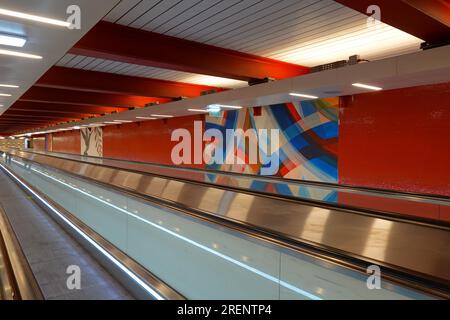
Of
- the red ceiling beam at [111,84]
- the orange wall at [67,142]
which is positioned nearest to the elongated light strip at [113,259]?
the red ceiling beam at [111,84]

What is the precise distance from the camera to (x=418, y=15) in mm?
3412

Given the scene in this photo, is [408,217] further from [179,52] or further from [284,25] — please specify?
[179,52]

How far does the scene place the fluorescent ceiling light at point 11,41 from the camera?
11.9 ft

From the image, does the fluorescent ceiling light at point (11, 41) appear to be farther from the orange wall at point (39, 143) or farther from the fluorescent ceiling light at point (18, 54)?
the orange wall at point (39, 143)

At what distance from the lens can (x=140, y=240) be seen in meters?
3.72

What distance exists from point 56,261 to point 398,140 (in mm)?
5405

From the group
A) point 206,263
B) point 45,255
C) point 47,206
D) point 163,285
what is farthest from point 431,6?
point 47,206

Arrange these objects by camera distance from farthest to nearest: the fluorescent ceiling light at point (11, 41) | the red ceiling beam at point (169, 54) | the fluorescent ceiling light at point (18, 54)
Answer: the red ceiling beam at point (169, 54)
the fluorescent ceiling light at point (18, 54)
the fluorescent ceiling light at point (11, 41)

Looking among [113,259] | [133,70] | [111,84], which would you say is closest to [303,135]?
[133,70]

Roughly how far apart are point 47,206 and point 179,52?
4.54 meters

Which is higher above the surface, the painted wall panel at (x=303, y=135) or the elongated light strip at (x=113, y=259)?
the painted wall panel at (x=303, y=135)

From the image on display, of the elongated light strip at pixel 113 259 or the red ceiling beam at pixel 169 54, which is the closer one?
the elongated light strip at pixel 113 259

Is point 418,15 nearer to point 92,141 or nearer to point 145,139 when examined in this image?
point 145,139

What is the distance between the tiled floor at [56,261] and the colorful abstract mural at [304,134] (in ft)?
15.1
